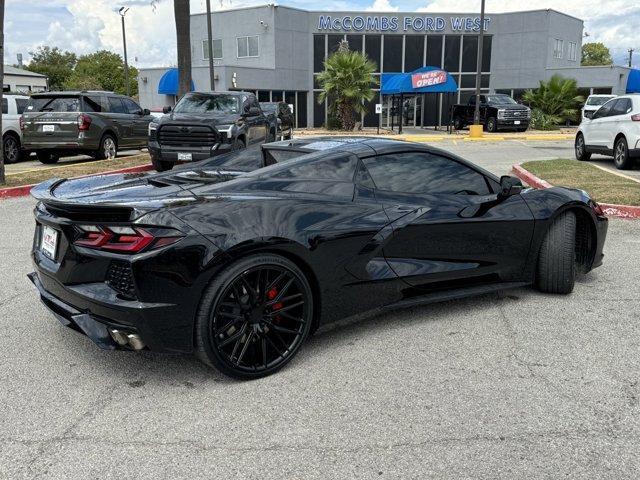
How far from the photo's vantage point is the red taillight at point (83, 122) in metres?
14.5

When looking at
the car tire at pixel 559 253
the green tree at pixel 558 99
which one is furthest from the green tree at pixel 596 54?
the car tire at pixel 559 253

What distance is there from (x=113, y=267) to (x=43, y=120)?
13003 mm

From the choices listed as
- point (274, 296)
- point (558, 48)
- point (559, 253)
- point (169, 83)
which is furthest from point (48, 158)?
point (558, 48)

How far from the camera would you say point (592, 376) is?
3.51m

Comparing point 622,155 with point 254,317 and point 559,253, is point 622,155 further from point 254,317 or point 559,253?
point 254,317

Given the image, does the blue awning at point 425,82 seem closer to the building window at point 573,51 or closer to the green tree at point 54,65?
the building window at point 573,51

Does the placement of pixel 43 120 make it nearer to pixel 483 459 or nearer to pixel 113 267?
pixel 113 267

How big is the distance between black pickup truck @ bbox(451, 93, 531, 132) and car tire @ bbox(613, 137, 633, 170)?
1604 centimetres

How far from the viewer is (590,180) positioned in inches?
434

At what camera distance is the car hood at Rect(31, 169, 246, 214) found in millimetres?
3277

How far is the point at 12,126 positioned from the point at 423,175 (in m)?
14.5

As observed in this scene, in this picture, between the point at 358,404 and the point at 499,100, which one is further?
the point at 499,100

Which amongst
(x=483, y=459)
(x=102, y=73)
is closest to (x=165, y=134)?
(x=483, y=459)

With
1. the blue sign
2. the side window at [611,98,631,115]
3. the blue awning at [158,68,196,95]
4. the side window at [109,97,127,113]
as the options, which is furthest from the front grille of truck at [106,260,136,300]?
the blue sign
